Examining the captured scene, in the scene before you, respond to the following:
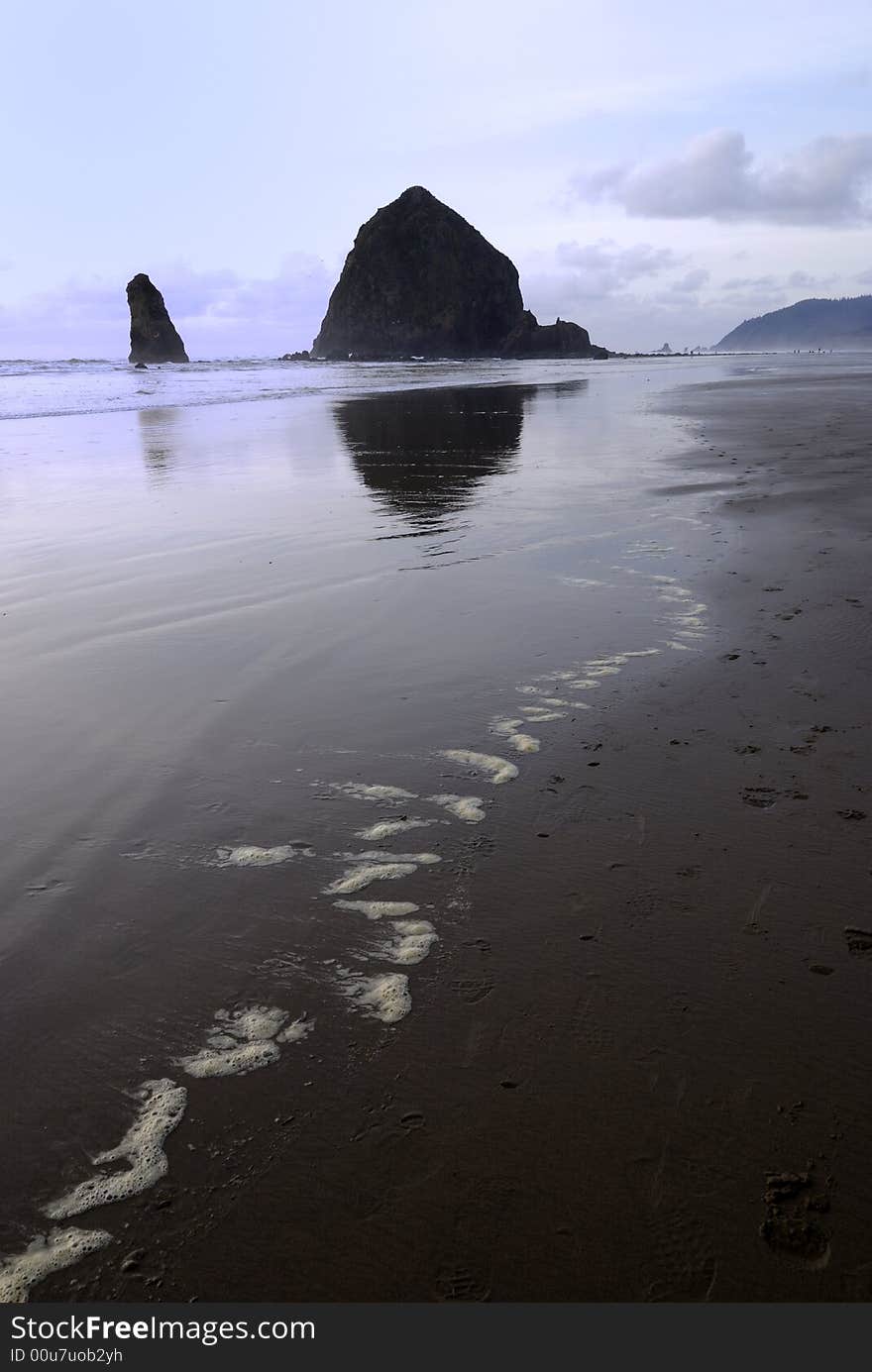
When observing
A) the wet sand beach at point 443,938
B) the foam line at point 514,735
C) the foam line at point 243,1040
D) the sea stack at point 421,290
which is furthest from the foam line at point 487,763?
the sea stack at point 421,290

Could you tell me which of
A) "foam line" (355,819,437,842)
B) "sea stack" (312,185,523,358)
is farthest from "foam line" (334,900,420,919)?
"sea stack" (312,185,523,358)

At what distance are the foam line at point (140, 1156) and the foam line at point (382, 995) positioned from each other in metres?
0.50

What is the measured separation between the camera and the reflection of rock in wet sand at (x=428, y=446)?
10281 millimetres

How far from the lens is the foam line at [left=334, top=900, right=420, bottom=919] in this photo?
102 inches

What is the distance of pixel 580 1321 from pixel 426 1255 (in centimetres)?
31

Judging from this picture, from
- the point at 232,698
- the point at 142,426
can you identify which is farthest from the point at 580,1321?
the point at 142,426

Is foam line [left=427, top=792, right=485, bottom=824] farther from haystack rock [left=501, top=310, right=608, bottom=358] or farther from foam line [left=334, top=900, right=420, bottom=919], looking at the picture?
haystack rock [left=501, top=310, right=608, bottom=358]

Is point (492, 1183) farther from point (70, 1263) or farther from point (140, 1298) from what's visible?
point (70, 1263)

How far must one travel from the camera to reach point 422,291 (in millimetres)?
144750

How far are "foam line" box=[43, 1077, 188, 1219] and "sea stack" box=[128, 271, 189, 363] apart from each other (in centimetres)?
10608

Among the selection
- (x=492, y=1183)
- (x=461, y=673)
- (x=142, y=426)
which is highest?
(x=142, y=426)

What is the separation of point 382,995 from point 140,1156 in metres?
0.70

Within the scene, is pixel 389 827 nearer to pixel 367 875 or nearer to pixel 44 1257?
pixel 367 875

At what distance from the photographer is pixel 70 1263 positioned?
1.61m
